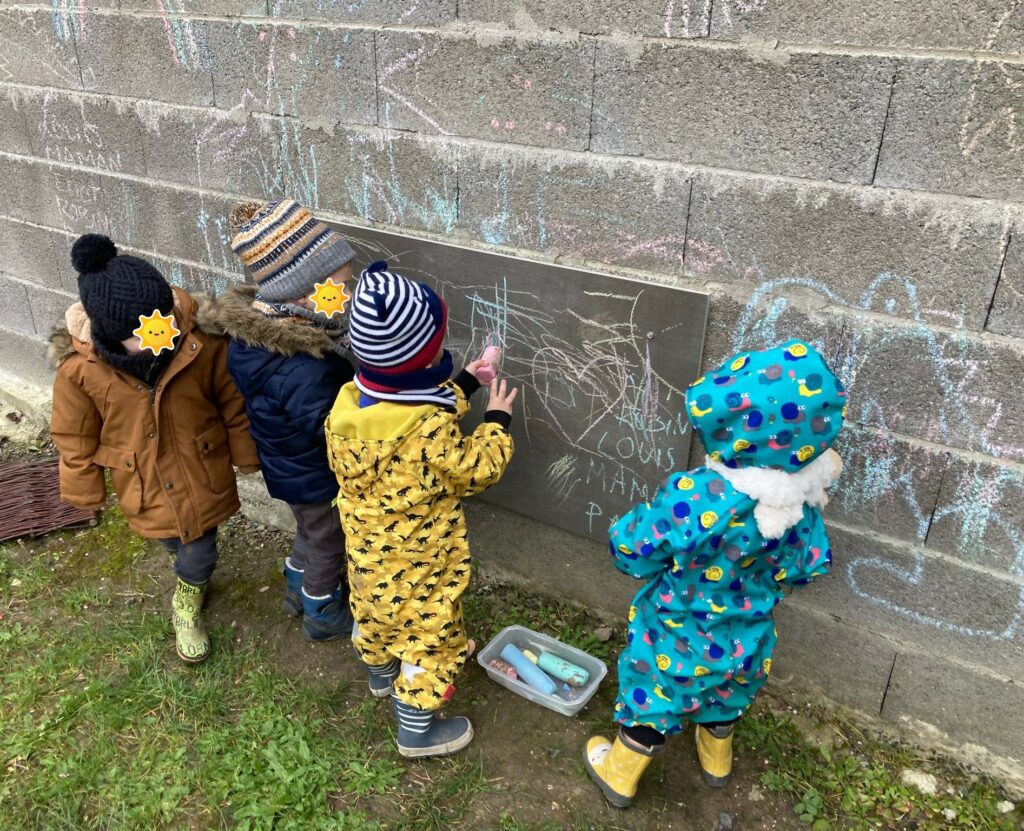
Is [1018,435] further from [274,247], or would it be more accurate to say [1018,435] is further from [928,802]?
[274,247]

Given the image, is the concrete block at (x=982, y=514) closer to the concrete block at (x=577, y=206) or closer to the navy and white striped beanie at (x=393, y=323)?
the concrete block at (x=577, y=206)

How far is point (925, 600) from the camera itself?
2508 millimetres

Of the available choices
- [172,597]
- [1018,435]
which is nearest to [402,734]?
[172,597]

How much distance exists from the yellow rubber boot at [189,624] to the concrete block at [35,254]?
2.16 m

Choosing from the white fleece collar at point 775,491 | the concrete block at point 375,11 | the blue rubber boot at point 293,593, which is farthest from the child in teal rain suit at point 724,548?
the concrete block at point 375,11

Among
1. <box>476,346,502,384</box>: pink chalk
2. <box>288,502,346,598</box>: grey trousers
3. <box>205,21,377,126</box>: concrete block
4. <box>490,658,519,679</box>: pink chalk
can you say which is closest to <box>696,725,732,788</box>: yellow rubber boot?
<box>490,658,519,679</box>: pink chalk

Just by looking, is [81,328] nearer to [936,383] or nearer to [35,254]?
[35,254]

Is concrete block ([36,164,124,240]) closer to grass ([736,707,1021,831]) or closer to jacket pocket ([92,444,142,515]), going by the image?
jacket pocket ([92,444,142,515])

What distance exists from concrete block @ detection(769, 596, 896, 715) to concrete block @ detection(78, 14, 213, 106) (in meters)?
3.09

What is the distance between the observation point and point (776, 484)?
2.00m

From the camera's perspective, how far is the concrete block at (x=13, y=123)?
13.5ft

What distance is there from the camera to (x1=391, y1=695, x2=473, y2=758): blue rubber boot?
8.70 ft

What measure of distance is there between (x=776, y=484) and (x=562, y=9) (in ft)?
5.09

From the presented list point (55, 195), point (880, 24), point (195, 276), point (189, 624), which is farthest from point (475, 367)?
point (55, 195)
